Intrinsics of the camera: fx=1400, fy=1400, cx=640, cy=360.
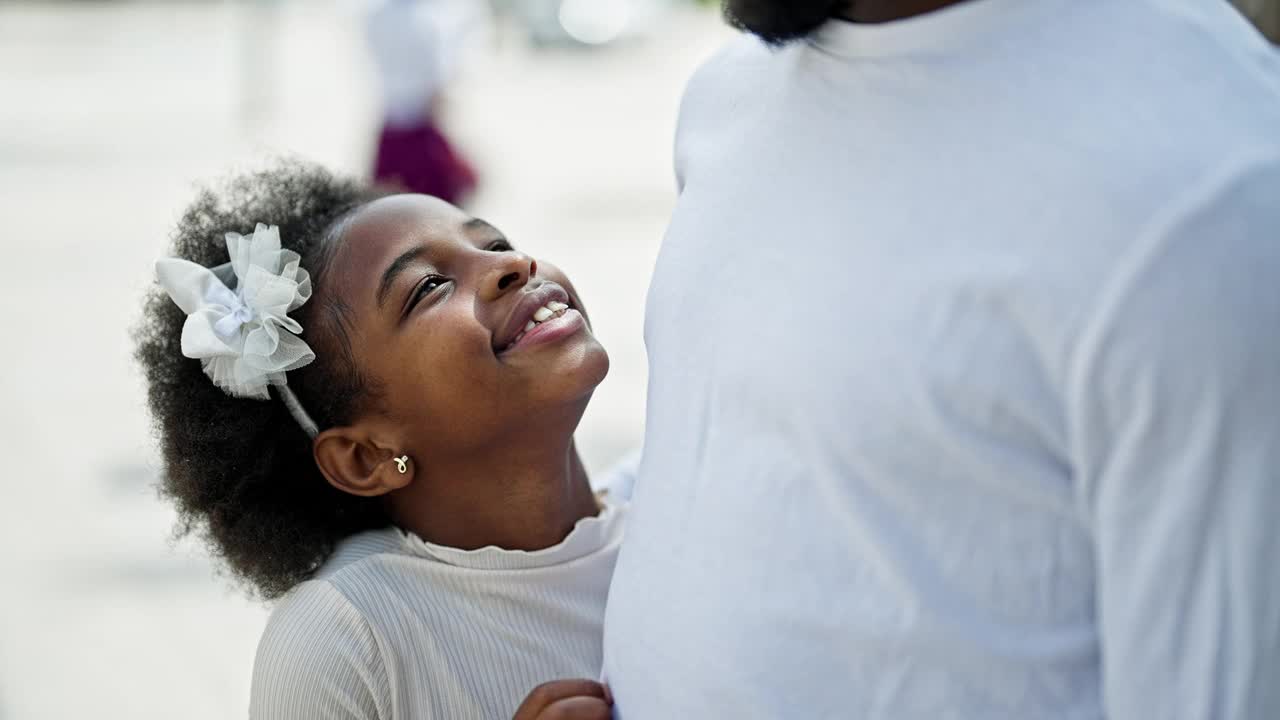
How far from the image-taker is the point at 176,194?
852 cm

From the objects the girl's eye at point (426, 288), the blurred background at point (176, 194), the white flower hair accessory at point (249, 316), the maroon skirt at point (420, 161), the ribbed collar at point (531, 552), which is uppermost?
the girl's eye at point (426, 288)

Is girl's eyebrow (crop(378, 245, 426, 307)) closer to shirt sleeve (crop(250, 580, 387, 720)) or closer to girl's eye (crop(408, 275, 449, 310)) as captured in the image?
girl's eye (crop(408, 275, 449, 310))

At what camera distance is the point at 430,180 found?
5.96 metres

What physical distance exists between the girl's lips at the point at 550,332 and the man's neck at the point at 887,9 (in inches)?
29.4

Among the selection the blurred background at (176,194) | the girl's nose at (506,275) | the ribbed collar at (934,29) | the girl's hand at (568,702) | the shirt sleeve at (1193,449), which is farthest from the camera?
the blurred background at (176,194)

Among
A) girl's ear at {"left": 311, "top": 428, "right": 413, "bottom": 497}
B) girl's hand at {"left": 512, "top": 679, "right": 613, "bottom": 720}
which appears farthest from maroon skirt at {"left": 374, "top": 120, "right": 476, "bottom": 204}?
girl's hand at {"left": 512, "top": 679, "right": 613, "bottom": 720}

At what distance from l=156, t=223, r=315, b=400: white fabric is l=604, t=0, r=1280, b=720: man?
81 centimetres

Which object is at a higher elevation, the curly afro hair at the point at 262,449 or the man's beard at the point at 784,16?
the man's beard at the point at 784,16

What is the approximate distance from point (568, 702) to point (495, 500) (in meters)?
0.48

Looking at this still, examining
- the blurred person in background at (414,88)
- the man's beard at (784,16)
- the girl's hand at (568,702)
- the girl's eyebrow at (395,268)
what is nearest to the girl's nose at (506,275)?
the girl's eyebrow at (395,268)

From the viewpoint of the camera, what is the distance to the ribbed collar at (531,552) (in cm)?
188

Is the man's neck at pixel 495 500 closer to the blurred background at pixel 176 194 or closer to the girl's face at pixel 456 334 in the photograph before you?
the girl's face at pixel 456 334

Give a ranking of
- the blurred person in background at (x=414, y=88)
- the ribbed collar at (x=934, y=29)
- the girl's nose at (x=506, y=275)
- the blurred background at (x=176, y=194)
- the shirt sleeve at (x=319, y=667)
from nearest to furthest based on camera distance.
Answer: the ribbed collar at (x=934, y=29)
the shirt sleeve at (x=319, y=667)
the girl's nose at (x=506, y=275)
the blurred background at (x=176, y=194)
the blurred person in background at (x=414, y=88)

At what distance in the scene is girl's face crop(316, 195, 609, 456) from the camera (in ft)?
5.84
